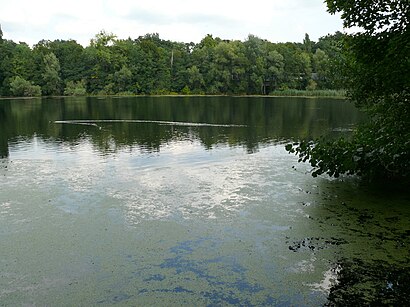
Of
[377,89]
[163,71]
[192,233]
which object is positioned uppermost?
[163,71]

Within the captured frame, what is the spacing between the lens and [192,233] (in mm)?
8188

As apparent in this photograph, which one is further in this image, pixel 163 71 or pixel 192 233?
pixel 163 71

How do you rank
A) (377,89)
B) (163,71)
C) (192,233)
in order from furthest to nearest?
1. (163,71)
2. (377,89)
3. (192,233)

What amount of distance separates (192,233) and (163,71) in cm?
8069

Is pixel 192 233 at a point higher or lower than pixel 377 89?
lower

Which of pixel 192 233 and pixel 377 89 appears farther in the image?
pixel 377 89

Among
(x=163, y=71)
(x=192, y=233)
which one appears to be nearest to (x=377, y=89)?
Answer: (x=192, y=233)

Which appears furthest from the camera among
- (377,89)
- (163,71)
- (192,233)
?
(163,71)

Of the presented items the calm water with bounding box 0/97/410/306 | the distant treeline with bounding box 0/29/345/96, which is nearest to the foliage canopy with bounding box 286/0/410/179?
the calm water with bounding box 0/97/410/306

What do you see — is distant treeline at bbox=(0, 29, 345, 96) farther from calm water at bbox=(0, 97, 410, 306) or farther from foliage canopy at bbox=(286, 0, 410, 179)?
foliage canopy at bbox=(286, 0, 410, 179)

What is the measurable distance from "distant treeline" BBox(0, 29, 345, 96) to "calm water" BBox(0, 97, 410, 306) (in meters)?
68.0

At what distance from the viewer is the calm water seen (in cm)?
608

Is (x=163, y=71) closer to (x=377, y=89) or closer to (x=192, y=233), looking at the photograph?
(x=377, y=89)

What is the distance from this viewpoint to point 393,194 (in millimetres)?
10516
